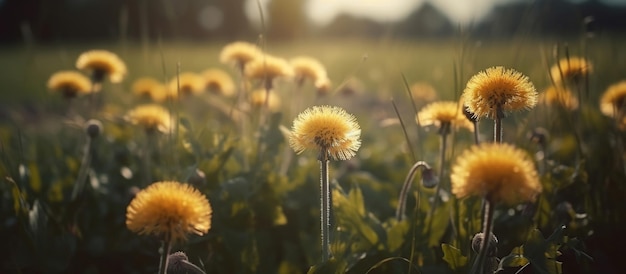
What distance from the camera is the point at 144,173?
2607mm

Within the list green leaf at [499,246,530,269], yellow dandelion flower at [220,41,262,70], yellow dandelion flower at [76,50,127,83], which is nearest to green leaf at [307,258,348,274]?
green leaf at [499,246,530,269]

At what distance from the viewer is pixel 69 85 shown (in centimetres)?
295

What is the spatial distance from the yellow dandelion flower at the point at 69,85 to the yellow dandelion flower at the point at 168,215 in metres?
1.86

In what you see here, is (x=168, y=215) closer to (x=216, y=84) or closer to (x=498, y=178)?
(x=498, y=178)

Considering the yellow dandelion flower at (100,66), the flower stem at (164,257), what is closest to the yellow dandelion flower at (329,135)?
the flower stem at (164,257)

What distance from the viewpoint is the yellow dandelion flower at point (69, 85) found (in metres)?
2.92

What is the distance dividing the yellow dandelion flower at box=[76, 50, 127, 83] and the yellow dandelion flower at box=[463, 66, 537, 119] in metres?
1.93

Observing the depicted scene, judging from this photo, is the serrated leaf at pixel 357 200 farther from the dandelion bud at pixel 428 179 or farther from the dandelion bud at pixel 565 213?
the dandelion bud at pixel 565 213

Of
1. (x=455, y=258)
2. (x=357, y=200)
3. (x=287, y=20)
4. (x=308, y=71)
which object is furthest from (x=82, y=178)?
(x=287, y=20)

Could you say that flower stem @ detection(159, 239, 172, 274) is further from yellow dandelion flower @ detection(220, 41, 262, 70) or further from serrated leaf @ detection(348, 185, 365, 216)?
yellow dandelion flower @ detection(220, 41, 262, 70)

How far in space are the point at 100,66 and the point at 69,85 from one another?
248mm

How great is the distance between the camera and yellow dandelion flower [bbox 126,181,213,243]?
1.28 metres

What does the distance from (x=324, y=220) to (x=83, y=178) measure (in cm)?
126

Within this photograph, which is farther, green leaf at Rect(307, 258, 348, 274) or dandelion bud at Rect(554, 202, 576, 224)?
dandelion bud at Rect(554, 202, 576, 224)
